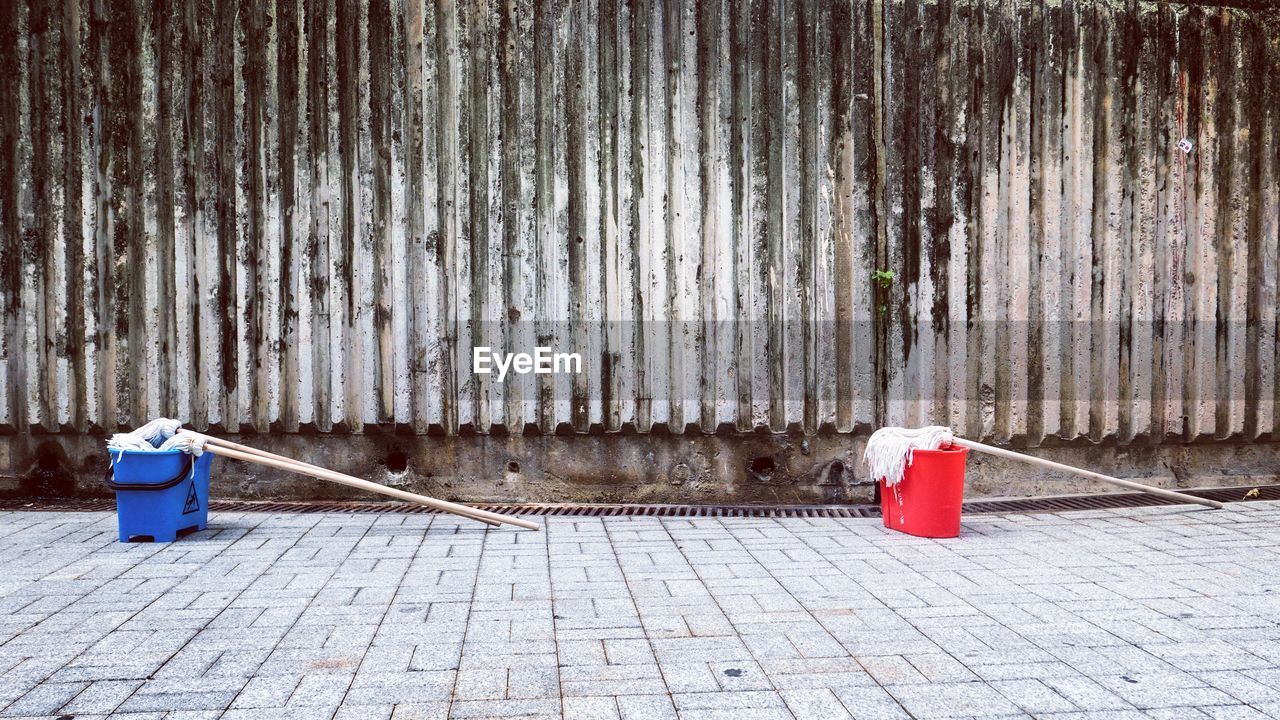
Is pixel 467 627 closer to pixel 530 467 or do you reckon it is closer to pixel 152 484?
pixel 152 484

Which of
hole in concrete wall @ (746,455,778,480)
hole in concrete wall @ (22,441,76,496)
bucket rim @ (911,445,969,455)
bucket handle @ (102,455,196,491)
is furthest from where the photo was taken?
hole in concrete wall @ (746,455,778,480)

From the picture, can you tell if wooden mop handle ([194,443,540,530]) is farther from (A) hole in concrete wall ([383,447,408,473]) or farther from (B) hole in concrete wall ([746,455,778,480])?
(B) hole in concrete wall ([746,455,778,480])

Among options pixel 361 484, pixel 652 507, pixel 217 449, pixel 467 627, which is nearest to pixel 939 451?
pixel 652 507

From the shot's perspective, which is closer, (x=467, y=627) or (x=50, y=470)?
(x=467, y=627)

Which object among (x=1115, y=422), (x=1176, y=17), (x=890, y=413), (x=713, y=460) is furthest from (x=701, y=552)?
(x=1176, y=17)

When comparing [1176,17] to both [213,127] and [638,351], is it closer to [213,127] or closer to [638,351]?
[638,351]

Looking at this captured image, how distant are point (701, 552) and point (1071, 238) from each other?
4120mm

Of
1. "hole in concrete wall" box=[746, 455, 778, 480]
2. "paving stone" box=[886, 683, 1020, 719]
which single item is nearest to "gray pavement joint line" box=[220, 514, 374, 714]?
"paving stone" box=[886, 683, 1020, 719]

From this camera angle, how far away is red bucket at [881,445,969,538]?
18.3 feet

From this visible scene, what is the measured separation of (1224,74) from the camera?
23.4 ft

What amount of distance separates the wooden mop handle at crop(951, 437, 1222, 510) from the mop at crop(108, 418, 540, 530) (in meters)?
3.00

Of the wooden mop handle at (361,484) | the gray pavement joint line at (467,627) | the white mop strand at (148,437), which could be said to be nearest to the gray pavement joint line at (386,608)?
the wooden mop handle at (361,484)

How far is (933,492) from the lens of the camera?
223 inches

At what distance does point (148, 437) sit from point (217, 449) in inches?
18.4
